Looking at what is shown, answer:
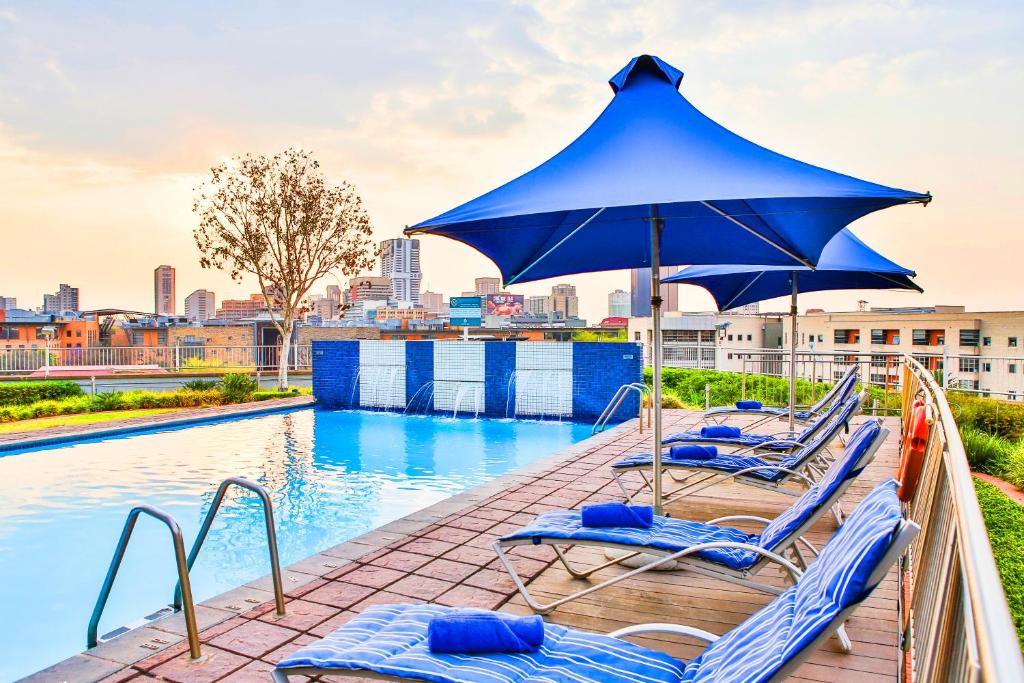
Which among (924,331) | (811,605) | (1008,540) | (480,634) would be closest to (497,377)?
(1008,540)

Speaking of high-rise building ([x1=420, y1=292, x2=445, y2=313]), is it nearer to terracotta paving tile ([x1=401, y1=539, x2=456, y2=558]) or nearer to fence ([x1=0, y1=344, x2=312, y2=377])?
fence ([x1=0, y1=344, x2=312, y2=377])

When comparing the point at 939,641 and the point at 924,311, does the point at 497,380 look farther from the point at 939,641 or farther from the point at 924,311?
the point at 924,311

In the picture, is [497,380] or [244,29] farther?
[497,380]

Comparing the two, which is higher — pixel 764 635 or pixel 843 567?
pixel 843 567

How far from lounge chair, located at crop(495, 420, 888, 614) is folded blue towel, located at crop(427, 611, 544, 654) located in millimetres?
715

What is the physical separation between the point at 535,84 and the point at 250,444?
30.5 feet

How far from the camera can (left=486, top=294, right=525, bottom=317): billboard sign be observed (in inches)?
2104

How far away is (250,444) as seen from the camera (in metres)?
10.9

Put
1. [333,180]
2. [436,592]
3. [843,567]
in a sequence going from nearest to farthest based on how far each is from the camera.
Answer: [843,567] < [436,592] < [333,180]

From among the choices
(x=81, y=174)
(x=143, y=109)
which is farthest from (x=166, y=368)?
(x=143, y=109)

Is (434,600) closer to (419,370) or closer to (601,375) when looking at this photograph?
(601,375)

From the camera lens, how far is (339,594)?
11.4 ft

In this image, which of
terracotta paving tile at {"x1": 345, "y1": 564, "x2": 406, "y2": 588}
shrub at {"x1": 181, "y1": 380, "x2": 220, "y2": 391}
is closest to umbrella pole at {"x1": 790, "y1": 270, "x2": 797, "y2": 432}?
terracotta paving tile at {"x1": 345, "y1": 564, "x2": 406, "y2": 588}

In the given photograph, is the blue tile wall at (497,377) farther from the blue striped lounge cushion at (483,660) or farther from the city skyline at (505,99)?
the blue striped lounge cushion at (483,660)
